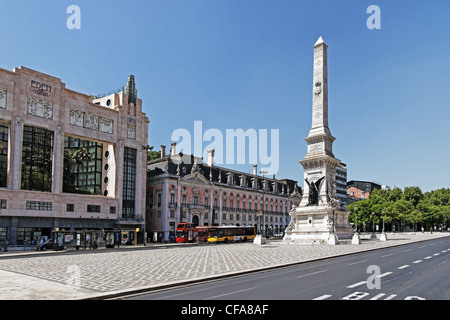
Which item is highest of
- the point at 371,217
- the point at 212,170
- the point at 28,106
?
the point at 28,106

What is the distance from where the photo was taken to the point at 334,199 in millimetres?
48281

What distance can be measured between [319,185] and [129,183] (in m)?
32.4

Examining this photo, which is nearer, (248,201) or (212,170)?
(212,170)

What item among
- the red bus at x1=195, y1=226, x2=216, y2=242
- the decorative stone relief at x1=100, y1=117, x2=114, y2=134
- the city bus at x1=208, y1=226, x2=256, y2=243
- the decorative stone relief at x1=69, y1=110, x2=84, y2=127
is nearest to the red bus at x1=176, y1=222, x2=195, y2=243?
the red bus at x1=195, y1=226, x2=216, y2=242

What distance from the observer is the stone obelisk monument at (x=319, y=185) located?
1871 inches

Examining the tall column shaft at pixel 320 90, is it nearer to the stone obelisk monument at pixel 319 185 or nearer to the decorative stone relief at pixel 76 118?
the stone obelisk monument at pixel 319 185

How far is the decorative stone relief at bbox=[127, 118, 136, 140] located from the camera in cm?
6519

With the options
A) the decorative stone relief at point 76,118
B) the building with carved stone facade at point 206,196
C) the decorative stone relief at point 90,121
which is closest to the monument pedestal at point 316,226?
the building with carved stone facade at point 206,196

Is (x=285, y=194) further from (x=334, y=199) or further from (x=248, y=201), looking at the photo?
(x=334, y=199)

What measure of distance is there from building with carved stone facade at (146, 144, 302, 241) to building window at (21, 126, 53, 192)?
918 inches

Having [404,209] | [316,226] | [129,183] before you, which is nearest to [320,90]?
[316,226]

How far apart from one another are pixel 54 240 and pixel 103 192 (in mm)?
22584

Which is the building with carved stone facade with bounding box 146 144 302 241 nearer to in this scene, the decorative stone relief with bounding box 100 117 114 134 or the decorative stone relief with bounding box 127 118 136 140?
the decorative stone relief with bounding box 127 118 136 140
